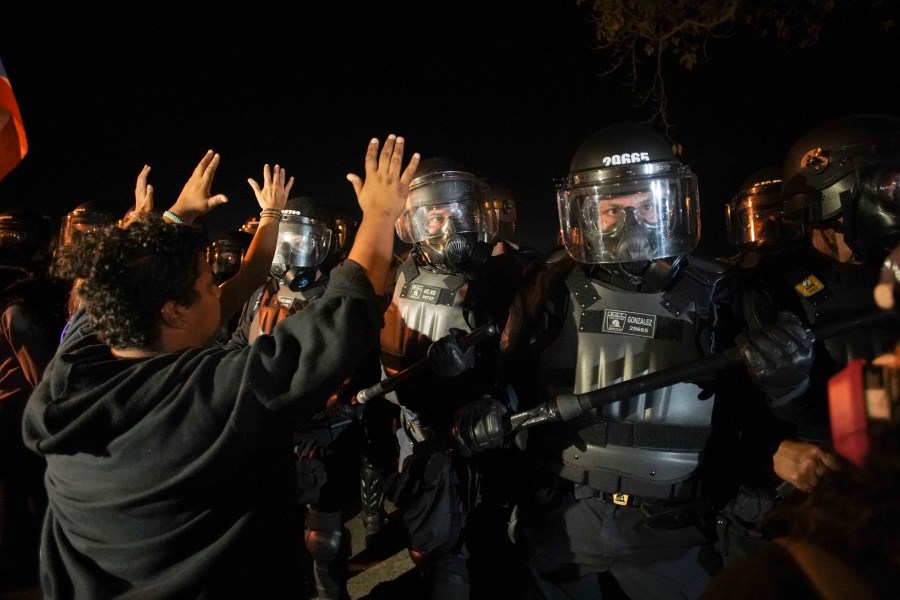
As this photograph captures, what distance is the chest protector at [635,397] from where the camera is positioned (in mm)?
2205

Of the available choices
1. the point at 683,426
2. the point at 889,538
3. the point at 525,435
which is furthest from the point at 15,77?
the point at 889,538

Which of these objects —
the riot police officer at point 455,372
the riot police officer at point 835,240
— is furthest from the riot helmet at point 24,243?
the riot police officer at point 835,240

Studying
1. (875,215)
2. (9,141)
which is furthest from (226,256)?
(875,215)

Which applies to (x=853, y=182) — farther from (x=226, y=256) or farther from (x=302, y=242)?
(x=226, y=256)

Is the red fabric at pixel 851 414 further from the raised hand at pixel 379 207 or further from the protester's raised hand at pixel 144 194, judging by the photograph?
the protester's raised hand at pixel 144 194

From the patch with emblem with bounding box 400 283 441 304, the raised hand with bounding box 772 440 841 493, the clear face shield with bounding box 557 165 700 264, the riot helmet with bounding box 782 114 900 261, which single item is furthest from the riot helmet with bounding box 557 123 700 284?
the patch with emblem with bounding box 400 283 441 304

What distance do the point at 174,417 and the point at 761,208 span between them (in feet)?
17.8

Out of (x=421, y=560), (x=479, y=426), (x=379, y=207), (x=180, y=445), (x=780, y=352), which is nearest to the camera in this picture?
(x=180, y=445)

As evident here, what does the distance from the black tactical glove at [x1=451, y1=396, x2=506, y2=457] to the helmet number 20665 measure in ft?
4.18

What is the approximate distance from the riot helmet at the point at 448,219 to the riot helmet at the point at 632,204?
92 centimetres

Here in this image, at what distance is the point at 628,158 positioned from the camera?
254cm

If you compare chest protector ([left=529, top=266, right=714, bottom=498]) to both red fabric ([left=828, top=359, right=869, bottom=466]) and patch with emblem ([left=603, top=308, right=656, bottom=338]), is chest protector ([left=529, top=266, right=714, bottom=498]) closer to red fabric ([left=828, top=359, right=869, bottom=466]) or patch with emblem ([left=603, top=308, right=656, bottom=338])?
patch with emblem ([left=603, top=308, right=656, bottom=338])

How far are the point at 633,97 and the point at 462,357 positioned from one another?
32.5 feet

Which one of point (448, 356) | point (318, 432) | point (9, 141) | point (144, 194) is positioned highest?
Result: point (9, 141)
